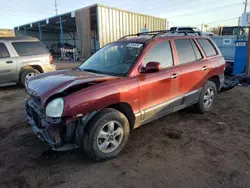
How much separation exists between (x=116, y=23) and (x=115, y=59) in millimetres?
13913

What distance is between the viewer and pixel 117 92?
3.11 meters

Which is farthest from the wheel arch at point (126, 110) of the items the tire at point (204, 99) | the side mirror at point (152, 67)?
the tire at point (204, 99)

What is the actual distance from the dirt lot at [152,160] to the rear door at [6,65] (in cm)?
346

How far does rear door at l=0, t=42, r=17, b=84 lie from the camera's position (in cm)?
739

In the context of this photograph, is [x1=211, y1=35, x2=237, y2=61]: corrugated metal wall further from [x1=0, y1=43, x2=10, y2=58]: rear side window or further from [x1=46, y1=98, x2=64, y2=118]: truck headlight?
[x1=46, y1=98, x2=64, y2=118]: truck headlight

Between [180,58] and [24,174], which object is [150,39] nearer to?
[180,58]

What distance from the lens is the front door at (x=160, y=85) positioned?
138 inches

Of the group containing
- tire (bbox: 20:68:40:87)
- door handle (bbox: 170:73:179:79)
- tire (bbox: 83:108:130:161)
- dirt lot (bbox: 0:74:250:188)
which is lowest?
dirt lot (bbox: 0:74:250:188)

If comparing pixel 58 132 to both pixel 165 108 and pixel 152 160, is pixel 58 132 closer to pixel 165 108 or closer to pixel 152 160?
pixel 152 160

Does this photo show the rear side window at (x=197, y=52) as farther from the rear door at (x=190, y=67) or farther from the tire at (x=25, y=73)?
the tire at (x=25, y=73)

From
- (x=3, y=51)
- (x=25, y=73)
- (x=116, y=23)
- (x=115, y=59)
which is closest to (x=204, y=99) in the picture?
(x=115, y=59)

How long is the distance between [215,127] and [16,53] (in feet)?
23.2

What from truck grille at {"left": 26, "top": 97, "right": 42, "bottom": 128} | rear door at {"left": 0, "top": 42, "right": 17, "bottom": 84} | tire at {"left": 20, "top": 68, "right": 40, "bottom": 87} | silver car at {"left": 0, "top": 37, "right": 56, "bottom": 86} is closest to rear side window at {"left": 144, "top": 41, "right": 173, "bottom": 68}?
truck grille at {"left": 26, "top": 97, "right": 42, "bottom": 128}

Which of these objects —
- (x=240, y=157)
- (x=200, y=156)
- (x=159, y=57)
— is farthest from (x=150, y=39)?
(x=240, y=157)
